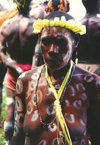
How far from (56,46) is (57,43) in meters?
0.04

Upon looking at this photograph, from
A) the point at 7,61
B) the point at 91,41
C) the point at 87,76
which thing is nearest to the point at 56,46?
the point at 87,76

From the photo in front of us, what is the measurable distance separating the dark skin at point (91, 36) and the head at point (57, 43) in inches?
89.2

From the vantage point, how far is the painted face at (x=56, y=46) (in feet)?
6.45

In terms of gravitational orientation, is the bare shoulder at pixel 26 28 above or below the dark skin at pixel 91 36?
above

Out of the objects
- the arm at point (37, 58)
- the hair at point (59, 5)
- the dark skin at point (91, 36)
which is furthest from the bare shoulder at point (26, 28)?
the dark skin at point (91, 36)

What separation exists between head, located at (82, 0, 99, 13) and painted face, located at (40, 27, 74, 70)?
253 centimetres

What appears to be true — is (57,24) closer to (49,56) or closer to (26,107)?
(49,56)

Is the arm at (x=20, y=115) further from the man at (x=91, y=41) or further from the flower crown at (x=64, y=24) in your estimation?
the man at (x=91, y=41)

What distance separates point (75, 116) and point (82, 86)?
28 cm

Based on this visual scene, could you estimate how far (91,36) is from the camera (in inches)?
168

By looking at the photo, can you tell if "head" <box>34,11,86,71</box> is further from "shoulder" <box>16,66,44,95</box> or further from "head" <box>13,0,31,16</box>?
"head" <box>13,0,31,16</box>

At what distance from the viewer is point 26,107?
7.04ft

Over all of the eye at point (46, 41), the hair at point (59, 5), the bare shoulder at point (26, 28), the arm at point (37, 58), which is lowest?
the arm at point (37, 58)

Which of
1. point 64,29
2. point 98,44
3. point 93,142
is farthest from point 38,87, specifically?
point 98,44
